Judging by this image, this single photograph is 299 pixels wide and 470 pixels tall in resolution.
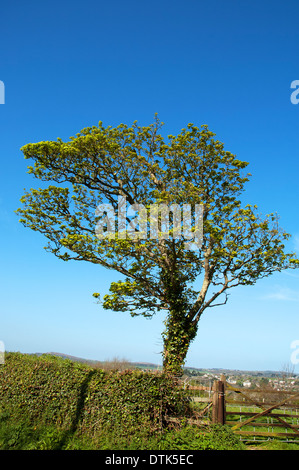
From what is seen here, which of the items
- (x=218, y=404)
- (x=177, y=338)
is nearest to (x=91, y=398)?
(x=218, y=404)

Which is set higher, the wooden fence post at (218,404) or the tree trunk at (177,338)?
the tree trunk at (177,338)

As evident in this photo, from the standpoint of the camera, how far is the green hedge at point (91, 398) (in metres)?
8.77

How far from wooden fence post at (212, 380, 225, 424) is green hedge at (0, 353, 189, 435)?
1.03m

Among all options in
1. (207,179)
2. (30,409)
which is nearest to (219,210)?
(207,179)

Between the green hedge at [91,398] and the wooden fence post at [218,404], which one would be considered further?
the wooden fence post at [218,404]

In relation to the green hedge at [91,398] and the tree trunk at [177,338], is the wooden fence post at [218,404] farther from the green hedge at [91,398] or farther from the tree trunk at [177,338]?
the tree trunk at [177,338]

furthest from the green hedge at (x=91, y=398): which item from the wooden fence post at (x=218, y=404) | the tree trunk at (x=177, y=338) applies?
the tree trunk at (x=177, y=338)

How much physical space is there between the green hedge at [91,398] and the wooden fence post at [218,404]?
3.38 feet

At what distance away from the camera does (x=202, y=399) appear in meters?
9.52

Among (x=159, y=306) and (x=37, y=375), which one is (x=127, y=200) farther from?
(x=37, y=375)

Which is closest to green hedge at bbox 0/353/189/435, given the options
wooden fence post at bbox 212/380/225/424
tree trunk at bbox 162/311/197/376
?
wooden fence post at bbox 212/380/225/424

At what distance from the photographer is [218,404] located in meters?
A: 9.58
